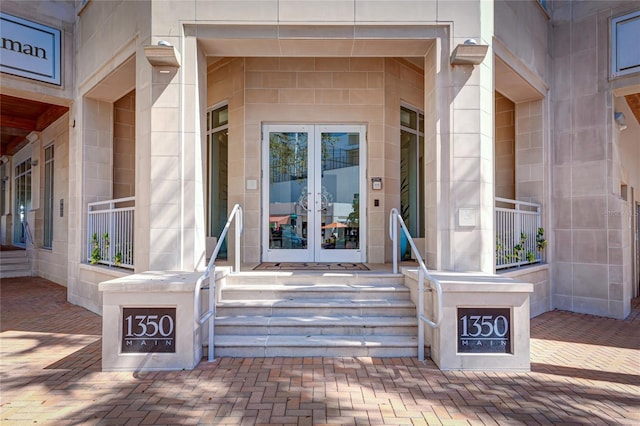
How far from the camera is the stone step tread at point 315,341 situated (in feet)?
12.8

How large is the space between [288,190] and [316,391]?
13.4ft

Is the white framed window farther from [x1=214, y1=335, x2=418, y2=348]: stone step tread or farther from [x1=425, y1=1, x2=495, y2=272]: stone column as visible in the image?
[x1=214, y1=335, x2=418, y2=348]: stone step tread

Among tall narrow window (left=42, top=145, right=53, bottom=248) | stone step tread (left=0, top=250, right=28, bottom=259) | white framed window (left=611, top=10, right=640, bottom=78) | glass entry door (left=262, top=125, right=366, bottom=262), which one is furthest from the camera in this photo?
stone step tread (left=0, top=250, right=28, bottom=259)

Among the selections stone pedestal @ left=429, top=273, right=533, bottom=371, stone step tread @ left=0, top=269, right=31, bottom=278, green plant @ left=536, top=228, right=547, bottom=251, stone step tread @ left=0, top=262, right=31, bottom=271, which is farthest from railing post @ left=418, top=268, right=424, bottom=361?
stone step tread @ left=0, top=262, right=31, bottom=271

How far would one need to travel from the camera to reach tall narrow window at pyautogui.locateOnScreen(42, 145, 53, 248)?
9378 mm

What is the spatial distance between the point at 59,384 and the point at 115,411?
87 cm

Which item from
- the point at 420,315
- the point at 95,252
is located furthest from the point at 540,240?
the point at 95,252

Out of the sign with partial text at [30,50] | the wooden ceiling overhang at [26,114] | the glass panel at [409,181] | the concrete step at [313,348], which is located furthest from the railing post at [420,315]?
the wooden ceiling overhang at [26,114]

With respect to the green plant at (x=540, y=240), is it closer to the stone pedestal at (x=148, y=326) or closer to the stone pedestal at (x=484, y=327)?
the stone pedestal at (x=484, y=327)

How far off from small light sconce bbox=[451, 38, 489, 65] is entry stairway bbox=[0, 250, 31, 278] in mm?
11557

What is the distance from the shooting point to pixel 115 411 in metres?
2.86

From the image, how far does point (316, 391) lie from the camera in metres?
3.15

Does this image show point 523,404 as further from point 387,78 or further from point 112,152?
point 112,152

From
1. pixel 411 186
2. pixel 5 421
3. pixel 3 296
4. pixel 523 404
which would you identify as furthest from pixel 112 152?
pixel 523 404
